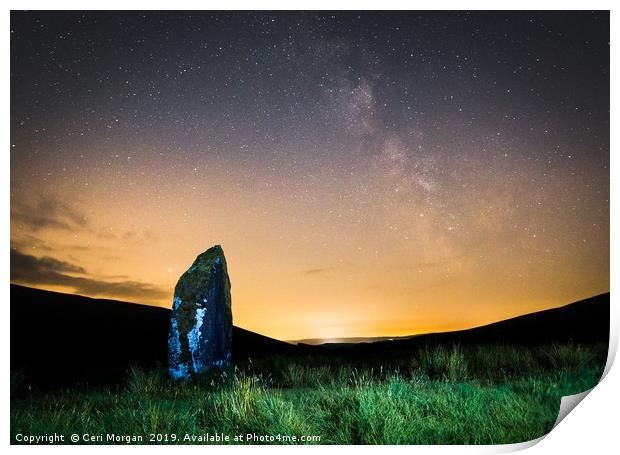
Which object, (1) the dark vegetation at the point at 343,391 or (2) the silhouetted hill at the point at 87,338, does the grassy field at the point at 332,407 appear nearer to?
(1) the dark vegetation at the point at 343,391

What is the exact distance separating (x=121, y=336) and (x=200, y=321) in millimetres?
3704

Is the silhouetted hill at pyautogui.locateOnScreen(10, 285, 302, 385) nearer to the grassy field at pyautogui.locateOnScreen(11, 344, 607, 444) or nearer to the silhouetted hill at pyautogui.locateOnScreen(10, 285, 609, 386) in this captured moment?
the silhouetted hill at pyautogui.locateOnScreen(10, 285, 609, 386)

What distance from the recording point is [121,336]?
9.73 m

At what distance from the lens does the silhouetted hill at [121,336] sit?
6.48 metres

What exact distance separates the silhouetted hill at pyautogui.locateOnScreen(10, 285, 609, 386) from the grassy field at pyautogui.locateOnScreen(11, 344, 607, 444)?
0.50 m

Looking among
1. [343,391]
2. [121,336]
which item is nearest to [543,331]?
[343,391]

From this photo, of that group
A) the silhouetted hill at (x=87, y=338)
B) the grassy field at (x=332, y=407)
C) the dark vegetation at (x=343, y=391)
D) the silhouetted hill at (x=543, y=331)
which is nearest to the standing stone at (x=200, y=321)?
the dark vegetation at (x=343, y=391)

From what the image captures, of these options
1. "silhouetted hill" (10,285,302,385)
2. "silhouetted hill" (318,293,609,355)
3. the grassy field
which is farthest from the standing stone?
"silhouetted hill" (318,293,609,355)

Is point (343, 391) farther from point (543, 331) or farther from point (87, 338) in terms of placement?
point (87, 338)

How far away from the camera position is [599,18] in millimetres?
6090

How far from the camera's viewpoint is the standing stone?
648 cm

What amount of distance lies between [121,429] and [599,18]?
5.92m
